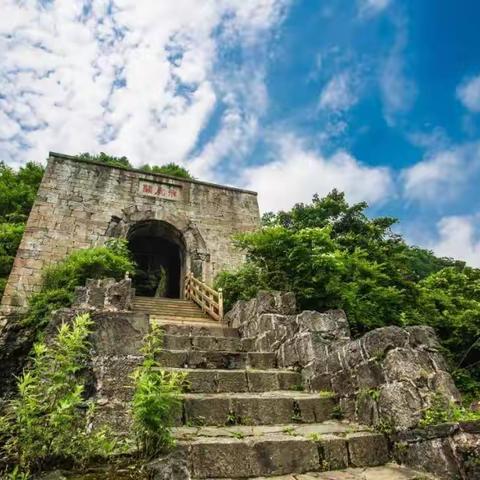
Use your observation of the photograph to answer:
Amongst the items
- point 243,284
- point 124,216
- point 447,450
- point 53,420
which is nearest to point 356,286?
point 243,284

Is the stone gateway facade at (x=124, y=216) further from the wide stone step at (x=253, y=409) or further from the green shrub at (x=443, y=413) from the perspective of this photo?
the green shrub at (x=443, y=413)

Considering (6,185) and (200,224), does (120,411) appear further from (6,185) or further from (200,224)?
(6,185)

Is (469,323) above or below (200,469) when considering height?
above

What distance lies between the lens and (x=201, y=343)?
509cm

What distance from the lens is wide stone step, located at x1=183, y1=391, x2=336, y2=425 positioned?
309 cm

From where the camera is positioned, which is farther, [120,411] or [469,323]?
[469,323]

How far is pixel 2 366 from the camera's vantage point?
652 cm

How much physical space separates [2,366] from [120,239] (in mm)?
4591

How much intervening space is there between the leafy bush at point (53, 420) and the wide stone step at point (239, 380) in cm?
167

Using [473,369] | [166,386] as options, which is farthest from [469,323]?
[166,386]

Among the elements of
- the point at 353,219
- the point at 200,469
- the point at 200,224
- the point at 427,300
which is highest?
the point at 353,219

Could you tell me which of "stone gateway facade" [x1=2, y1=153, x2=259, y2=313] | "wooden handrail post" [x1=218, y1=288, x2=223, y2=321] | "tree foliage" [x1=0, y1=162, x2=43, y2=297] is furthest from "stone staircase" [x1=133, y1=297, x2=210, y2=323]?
"tree foliage" [x1=0, y1=162, x2=43, y2=297]

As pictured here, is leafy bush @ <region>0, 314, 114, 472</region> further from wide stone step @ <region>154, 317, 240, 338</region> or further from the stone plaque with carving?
A: the stone plaque with carving

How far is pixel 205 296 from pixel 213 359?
4.48 meters
